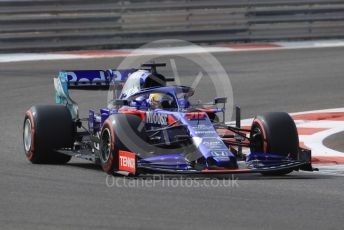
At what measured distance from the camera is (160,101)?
1088cm

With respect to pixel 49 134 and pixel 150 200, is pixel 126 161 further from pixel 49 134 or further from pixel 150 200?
pixel 49 134

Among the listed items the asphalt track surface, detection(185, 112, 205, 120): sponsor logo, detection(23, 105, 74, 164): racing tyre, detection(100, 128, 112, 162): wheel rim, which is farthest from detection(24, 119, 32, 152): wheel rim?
detection(185, 112, 205, 120): sponsor logo

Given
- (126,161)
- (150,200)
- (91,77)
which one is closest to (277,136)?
(126,161)

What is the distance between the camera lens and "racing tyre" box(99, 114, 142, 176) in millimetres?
10078

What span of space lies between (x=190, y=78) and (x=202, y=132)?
31.1ft

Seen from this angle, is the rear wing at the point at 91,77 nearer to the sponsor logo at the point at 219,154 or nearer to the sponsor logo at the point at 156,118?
the sponsor logo at the point at 156,118

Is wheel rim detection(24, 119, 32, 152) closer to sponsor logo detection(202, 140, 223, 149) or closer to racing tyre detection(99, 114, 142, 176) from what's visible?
racing tyre detection(99, 114, 142, 176)

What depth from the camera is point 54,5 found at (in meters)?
23.6

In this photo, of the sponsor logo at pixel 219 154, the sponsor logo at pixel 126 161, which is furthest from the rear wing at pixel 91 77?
the sponsor logo at pixel 219 154

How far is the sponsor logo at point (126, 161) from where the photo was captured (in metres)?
9.80

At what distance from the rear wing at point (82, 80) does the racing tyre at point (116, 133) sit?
1790mm

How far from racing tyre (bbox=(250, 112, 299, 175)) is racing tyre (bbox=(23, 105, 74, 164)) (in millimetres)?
2046

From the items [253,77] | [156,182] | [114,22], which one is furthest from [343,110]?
[114,22]

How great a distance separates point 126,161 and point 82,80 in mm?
2565
